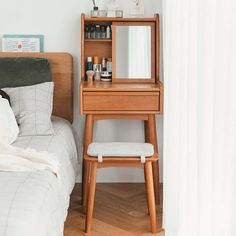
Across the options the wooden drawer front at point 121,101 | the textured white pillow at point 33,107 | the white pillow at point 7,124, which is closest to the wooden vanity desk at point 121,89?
the wooden drawer front at point 121,101

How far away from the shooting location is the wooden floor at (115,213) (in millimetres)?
3277

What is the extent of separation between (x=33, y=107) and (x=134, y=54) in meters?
0.88

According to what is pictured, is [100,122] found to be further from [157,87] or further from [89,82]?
[157,87]

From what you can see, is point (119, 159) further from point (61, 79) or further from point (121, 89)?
point (61, 79)

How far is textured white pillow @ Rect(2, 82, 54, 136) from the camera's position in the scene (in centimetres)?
343

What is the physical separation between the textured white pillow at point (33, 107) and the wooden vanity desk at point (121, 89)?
0.24 m

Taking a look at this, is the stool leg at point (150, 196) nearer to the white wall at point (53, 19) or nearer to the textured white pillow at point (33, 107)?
the textured white pillow at point (33, 107)

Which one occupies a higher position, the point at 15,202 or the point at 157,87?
the point at 157,87

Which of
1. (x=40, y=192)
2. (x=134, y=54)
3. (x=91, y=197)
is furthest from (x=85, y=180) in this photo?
(x=40, y=192)
